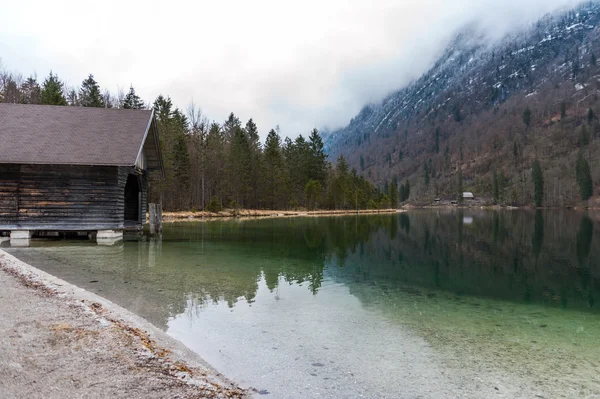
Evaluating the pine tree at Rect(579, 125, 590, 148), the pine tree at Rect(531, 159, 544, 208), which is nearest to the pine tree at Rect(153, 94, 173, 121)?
the pine tree at Rect(531, 159, 544, 208)

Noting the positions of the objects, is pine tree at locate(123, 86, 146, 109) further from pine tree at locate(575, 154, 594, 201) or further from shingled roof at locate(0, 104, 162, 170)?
pine tree at locate(575, 154, 594, 201)

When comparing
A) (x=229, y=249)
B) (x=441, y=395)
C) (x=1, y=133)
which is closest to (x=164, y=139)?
(x=1, y=133)

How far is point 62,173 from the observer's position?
2095cm

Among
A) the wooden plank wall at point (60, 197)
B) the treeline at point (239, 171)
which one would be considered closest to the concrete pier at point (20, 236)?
the wooden plank wall at point (60, 197)

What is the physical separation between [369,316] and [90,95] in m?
60.0

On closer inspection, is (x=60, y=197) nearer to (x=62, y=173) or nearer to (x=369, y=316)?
(x=62, y=173)

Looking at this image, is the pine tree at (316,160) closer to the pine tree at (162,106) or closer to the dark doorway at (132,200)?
the pine tree at (162,106)

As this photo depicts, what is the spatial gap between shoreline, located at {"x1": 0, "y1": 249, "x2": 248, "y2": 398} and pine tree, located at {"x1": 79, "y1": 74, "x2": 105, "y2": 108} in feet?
177

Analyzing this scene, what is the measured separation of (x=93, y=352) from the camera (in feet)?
17.4

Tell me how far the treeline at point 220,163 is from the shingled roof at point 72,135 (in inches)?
1064

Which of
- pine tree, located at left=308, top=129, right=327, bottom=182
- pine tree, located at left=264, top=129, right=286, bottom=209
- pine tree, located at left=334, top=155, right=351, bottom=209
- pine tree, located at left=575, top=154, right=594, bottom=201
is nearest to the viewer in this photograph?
pine tree, located at left=264, top=129, right=286, bottom=209

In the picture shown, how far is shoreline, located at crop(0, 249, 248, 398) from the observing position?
177 inches

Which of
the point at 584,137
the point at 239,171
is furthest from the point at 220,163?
the point at 584,137

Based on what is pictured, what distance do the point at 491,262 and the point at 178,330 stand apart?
13.8m
